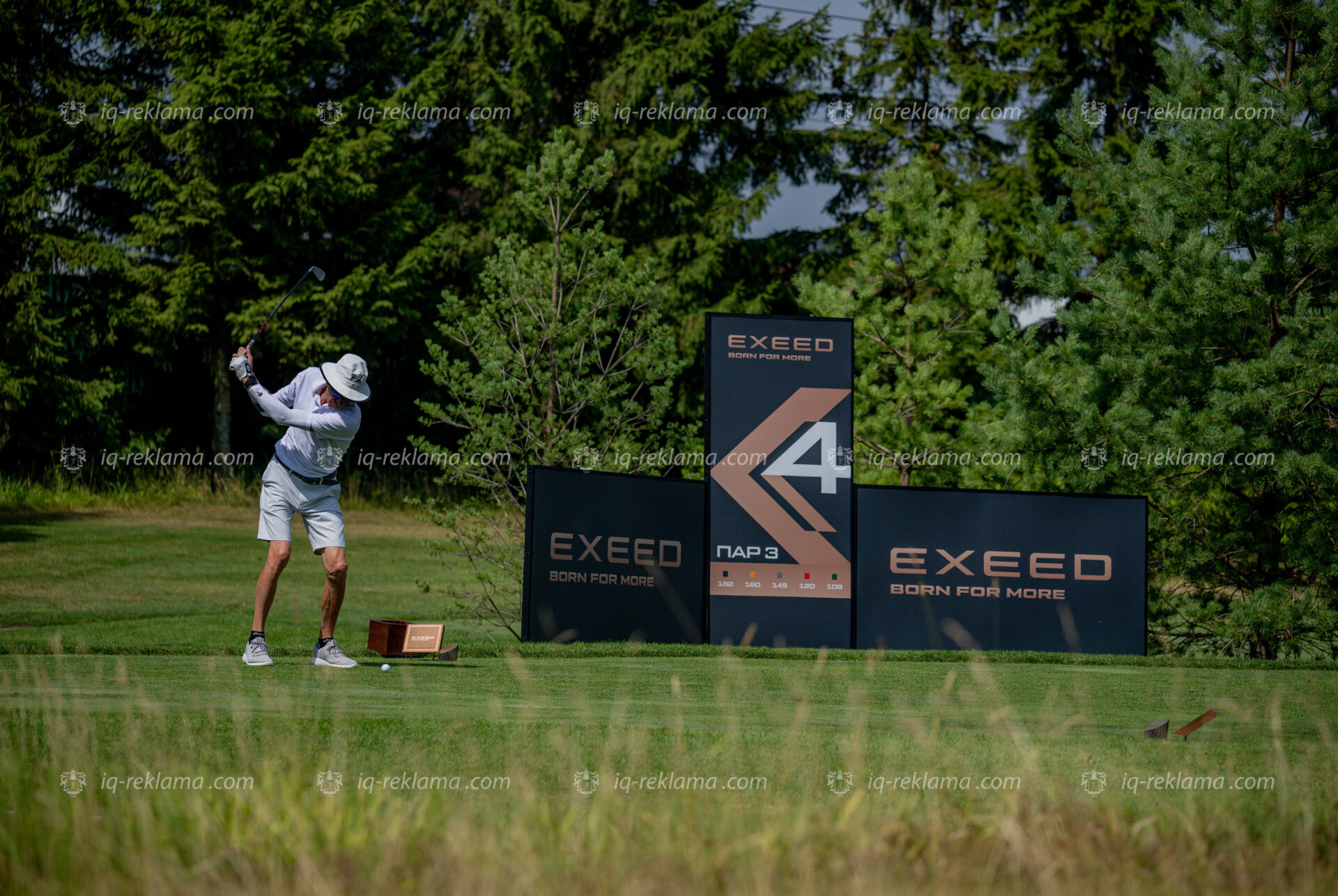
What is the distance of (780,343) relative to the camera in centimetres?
1370

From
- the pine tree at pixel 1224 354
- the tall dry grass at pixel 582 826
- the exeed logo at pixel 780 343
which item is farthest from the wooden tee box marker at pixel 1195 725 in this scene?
the pine tree at pixel 1224 354

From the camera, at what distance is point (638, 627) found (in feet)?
41.7

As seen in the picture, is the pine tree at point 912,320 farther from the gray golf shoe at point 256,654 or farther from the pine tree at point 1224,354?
the gray golf shoe at point 256,654

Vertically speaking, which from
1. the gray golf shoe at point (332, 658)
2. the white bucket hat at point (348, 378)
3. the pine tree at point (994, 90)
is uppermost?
the pine tree at point (994, 90)

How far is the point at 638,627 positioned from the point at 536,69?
20.4 m

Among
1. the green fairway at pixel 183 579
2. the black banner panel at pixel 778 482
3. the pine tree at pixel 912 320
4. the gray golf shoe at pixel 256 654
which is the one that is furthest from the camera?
the pine tree at pixel 912 320

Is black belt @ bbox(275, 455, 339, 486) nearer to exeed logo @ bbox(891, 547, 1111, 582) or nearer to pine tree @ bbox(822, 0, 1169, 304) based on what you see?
exeed logo @ bbox(891, 547, 1111, 582)

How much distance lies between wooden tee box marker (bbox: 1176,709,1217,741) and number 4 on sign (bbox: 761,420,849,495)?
22.7 ft

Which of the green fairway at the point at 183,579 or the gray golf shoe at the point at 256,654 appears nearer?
the gray golf shoe at the point at 256,654

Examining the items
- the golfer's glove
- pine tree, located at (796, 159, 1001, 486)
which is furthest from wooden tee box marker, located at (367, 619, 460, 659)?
pine tree, located at (796, 159, 1001, 486)

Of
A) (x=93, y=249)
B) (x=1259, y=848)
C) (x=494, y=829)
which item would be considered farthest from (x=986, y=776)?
(x=93, y=249)

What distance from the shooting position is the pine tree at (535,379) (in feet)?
49.5

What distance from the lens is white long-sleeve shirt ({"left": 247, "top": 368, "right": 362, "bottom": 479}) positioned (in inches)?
351

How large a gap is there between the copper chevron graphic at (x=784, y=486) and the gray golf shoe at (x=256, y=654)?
5.85 meters
